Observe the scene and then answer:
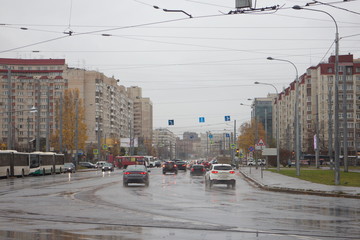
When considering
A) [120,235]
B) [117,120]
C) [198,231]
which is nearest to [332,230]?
[198,231]

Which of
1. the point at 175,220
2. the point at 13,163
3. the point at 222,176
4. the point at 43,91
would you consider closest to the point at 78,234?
the point at 175,220

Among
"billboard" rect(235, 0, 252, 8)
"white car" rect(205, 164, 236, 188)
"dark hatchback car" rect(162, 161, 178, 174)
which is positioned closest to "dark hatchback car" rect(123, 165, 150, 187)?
"white car" rect(205, 164, 236, 188)

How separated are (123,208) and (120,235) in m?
6.58

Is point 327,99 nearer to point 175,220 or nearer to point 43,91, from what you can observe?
point 43,91

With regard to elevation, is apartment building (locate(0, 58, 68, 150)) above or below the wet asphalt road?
above

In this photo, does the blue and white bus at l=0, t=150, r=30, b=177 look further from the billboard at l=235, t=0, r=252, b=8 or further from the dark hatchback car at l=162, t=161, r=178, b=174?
the billboard at l=235, t=0, r=252, b=8

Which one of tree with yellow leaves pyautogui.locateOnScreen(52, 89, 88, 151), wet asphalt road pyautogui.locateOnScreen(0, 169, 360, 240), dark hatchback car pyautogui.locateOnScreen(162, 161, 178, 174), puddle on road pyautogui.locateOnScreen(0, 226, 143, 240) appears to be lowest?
dark hatchback car pyautogui.locateOnScreen(162, 161, 178, 174)

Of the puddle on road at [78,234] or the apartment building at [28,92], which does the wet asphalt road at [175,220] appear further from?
the apartment building at [28,92]

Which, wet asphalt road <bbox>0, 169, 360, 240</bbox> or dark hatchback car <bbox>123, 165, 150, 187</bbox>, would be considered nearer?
wet asphalt road <bbox>0, 169, 360, 240</bbox>

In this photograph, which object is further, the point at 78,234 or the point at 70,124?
the point at 70,124

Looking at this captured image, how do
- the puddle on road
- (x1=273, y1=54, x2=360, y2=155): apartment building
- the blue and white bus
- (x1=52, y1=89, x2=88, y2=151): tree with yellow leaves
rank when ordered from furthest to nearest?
(x1=273, y1=54, x2=360, y2=155): apartment building < (x1=52, y1=89, x2=88, y2=151): tree with yellow leaves < the blue and white bus < the puddle on road

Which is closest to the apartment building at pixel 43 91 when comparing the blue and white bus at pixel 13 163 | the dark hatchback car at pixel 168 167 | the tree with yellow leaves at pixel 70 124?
the tree with yellow leaves at pixel 70 124

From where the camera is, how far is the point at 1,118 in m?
144

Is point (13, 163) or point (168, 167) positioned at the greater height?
point (13, 163)
